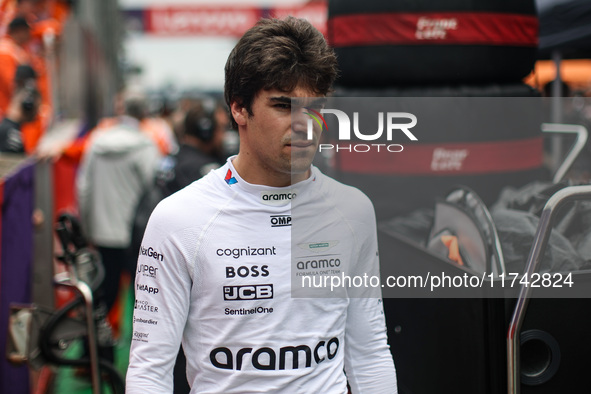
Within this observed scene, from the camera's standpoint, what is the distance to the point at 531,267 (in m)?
2.30

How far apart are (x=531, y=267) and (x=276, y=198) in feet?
2.71

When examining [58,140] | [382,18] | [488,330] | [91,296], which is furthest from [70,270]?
[58,140]

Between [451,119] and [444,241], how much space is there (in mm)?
515

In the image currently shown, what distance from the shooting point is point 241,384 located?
6.84 ft

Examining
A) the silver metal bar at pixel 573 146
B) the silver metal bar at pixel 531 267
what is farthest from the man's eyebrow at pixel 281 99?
the silver metal bar at pixel 573 146

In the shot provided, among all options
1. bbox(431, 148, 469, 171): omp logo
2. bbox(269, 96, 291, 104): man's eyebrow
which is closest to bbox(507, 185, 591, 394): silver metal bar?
bbox(269, 96, 291, 104): man's eyebrow

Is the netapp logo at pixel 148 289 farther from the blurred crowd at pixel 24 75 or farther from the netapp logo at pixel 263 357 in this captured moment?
the blurred crowd at pixel 24 75

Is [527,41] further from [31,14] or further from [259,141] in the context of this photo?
[31,14]

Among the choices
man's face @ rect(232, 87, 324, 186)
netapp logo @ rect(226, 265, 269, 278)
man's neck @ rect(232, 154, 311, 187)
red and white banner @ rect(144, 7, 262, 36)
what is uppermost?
red and white banner @ rect(144, 7, 262, 36)

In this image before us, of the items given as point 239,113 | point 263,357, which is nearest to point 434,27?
point 239,113

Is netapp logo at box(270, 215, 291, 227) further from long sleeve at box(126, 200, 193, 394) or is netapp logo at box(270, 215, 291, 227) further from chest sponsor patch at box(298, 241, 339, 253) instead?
long sleeve at box(126, 200, 193, 394)

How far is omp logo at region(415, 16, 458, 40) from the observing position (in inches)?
145

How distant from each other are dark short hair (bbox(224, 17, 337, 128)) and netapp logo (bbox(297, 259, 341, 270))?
1.53 ft

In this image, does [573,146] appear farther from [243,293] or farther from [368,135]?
[243,293]
